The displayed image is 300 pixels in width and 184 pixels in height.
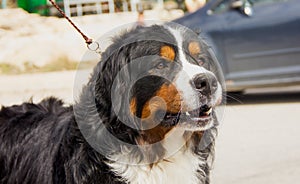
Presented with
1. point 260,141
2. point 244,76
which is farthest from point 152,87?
point 244,76

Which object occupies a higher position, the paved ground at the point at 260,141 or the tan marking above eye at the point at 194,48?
the tan marking above eye at the point at 194,48

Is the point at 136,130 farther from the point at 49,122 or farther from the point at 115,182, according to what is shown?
the point at 49,122

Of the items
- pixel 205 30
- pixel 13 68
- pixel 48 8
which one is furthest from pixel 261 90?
pixel 48 8

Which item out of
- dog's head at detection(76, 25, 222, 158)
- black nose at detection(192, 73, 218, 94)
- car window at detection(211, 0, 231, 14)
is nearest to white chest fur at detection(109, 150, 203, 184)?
dog's head at detection(76, 25, 222, 158)

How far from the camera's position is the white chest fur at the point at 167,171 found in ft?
→ 12.1

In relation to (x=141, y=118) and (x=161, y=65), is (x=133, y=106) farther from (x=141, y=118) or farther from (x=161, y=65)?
(x=161, y=65)

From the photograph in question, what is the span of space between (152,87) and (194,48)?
348 millimetres

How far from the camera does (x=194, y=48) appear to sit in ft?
12.5

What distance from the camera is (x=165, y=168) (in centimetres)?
377

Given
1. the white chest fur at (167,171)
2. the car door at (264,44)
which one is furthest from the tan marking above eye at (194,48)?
the car door at (264,44)

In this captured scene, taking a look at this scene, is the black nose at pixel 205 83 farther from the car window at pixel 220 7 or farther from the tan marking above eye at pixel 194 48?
the car window at pixel 220 7

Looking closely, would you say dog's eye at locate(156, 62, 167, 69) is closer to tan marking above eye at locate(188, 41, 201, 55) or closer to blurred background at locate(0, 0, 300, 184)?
tan marking above eye at locate(188, 41, 201, 55)

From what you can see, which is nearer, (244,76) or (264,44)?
(264,44)

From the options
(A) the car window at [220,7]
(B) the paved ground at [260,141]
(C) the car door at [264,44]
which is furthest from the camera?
(A) the car window at [220,7]
